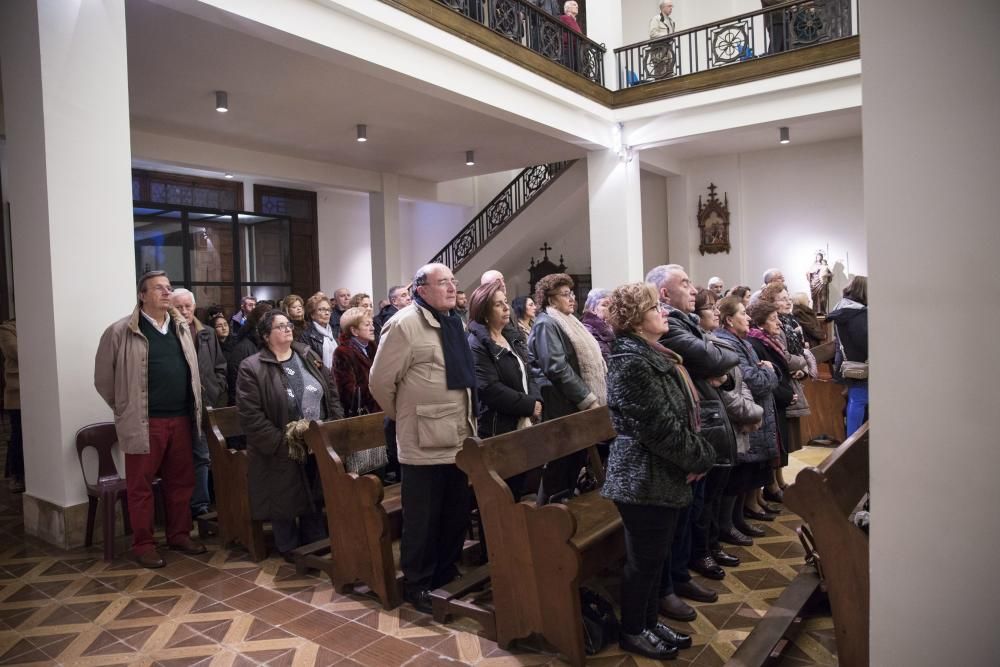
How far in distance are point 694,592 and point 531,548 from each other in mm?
1109

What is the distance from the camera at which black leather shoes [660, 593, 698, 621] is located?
332 centimetres

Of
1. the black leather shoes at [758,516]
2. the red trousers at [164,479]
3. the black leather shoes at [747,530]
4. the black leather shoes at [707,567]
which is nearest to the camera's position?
the black leather shoes at [707,567]

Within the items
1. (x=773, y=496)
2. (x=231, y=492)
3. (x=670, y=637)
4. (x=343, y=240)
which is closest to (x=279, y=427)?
(x=231, y=492)

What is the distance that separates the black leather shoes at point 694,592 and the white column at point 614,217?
265 inches

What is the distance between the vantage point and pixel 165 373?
14.3 feet

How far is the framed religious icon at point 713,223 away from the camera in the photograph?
13.2m

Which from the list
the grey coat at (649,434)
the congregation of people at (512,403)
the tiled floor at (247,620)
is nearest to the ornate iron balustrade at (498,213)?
the congregation of people at (512,403)

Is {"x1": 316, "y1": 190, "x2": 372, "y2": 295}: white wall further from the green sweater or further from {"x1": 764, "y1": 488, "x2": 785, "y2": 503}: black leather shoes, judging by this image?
{"x1": 764, "y1": 488, "x2": 785, "y2": 503}: black leather shoes

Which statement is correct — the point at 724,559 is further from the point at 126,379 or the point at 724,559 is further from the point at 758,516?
the point at 126,379

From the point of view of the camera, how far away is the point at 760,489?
504 centimetres

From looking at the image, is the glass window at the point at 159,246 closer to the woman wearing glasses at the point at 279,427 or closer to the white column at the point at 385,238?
the white column at the point at 385,238

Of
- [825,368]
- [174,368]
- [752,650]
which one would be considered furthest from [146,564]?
[825,368]

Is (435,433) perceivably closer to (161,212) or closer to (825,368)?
(825,368)

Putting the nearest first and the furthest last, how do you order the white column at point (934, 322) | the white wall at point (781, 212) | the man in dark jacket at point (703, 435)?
the white column at point (934, 322)
the man in dark jacket at point (703, 435)
the white wall at point (781, 212)
